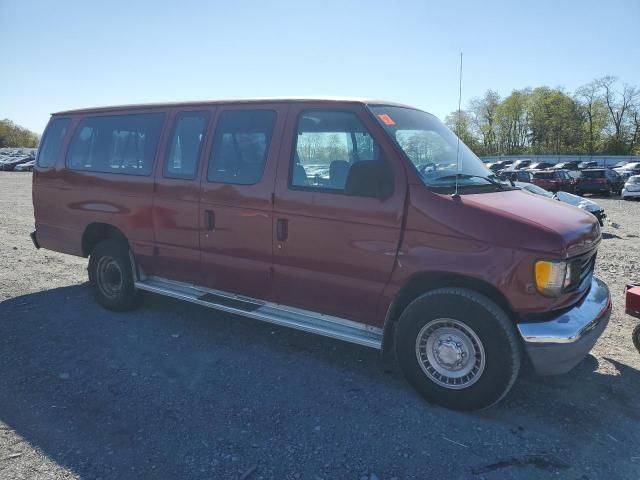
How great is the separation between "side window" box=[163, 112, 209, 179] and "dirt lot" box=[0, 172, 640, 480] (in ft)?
5.50

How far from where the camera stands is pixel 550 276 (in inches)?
123

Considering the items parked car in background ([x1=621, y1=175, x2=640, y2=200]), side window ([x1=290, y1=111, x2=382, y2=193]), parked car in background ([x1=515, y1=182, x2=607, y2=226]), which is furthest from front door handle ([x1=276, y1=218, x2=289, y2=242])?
parked car in background ([x1=621, y1=175, x2=640, y2=200])

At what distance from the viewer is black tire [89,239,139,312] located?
5.37 m

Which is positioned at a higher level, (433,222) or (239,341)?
(433,222)

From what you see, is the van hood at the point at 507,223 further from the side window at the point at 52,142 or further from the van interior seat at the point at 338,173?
the side window at the point at 52,142

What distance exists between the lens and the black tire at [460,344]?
3.25 meters

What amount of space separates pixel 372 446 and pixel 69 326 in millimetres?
3626

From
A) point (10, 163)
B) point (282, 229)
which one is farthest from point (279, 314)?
point (10, 163)

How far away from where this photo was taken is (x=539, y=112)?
274 ft

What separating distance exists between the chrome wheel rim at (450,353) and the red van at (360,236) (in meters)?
0.01

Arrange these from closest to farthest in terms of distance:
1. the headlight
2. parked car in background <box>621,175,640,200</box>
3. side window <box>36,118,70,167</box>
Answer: the headlight → side window <box>36,118,70,167</box> → parked car in background <box>621,175,640,200</box>

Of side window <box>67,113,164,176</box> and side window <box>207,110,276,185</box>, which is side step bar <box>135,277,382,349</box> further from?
side window <box>67,113,164,176</box>

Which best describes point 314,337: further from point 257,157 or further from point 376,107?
point 376,107

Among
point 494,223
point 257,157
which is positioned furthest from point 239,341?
point 494,223
